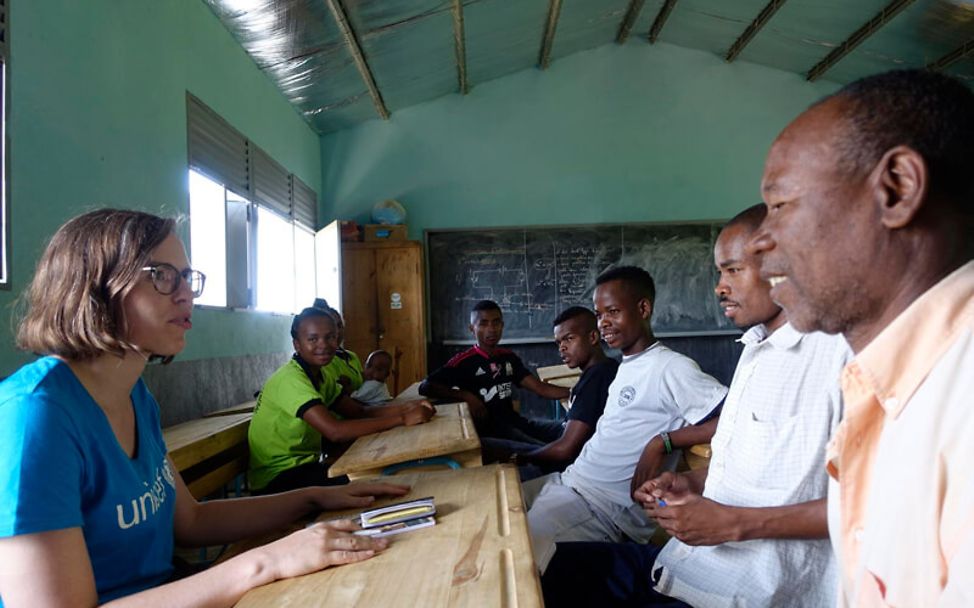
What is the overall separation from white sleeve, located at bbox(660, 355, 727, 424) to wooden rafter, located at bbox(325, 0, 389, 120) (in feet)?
11.1

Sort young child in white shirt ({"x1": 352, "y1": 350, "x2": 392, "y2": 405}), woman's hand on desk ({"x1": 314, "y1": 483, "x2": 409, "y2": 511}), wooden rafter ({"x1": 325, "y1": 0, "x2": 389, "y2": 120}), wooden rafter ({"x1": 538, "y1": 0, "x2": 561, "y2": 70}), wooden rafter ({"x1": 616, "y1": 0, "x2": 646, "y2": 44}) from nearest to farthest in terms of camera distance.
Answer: woman's hand on desk ({"x1": 314, "y1": 483, "x2": 409, "y2": 511}), young child in white shirt ({"x1": 352, "y1": 350, "x2": 392, "y2": 405}), wooden rafter ({"x1": 325, "y1": 0, "x2": 389, "y2": 120}), wooden rafter ({"x1": 538, "y1": 0, "x2": 561, "y2": 70}), wooden rafter ({"x1": 616, "y1": 0, "x2": 646, "y2": 44})

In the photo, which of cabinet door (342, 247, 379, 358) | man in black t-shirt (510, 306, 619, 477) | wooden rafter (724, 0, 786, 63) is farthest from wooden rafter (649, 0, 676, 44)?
man in black t-shirt (510, 306, 619, 477)

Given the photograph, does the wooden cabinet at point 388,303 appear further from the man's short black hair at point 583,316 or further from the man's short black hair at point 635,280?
the man's short black hair at point 635,280

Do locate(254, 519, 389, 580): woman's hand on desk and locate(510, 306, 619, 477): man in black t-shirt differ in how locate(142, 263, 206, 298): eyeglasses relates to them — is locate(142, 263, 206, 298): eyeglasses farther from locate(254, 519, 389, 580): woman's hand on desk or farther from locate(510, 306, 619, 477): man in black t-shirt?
locate(510, 306, 619, 477): man in black t-shirt

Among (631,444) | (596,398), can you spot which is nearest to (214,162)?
(596,398)

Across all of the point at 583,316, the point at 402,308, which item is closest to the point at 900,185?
the point at 583,316

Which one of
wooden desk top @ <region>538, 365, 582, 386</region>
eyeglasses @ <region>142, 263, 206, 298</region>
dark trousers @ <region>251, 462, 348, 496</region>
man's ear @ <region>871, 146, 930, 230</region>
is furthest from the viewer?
wooden desk top @ <region>538, 365, 582, 386</region>

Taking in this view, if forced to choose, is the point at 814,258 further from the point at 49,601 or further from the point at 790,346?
the point at 49,601

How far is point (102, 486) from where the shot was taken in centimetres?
103

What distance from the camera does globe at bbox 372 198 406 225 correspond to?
21.5 feet

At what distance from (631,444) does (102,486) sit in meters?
1.44

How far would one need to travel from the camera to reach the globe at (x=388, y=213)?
655cm

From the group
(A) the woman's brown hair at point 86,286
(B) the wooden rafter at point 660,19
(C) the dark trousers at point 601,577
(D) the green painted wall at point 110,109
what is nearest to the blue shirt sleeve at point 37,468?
(A) the woman's brown hair at point 86,286

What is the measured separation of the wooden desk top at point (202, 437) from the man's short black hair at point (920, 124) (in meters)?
2.44
